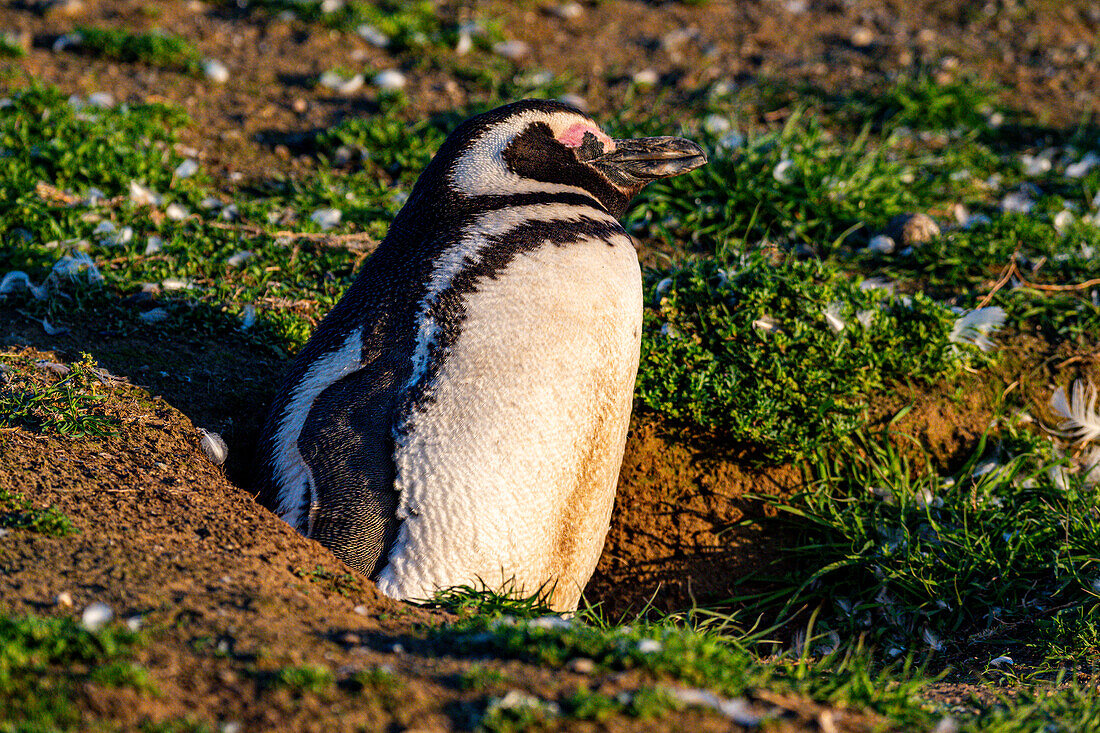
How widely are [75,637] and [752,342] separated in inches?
97.7

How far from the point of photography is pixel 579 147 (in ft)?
9.29

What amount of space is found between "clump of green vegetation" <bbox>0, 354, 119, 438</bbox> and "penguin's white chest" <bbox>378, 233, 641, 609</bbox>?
3.12ft

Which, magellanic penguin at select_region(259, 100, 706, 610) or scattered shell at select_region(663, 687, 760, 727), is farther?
magellanic penguin at select_region(259, 100, 706, 610)

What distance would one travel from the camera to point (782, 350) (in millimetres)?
3375

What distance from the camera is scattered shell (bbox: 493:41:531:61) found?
20.2 ft

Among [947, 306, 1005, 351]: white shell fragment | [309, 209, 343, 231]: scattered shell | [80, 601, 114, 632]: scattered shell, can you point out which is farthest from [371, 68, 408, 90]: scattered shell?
[80, 601, 114, 632]: scattered shell

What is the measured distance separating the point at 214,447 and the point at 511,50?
14.2 feet

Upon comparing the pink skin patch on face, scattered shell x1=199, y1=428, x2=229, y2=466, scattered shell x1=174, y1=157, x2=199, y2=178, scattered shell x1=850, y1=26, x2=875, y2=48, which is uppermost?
scattered shell x1=850, y1=26, x2=875, y2=48

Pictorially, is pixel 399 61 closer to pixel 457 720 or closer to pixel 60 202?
pixel 60 202

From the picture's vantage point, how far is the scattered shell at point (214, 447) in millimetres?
2607

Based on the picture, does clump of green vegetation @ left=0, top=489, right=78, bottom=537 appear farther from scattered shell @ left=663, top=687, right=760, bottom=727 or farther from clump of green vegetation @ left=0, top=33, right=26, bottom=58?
clump of green vegetation @ left=0, top=33, right=26, bottom=58

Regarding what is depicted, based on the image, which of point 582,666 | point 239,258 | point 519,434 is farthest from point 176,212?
point 582,666

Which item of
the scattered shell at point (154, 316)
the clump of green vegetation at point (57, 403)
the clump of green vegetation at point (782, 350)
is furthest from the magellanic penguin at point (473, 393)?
the scattered shell at point (154, 316)

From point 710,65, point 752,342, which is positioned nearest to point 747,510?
point 752,342
